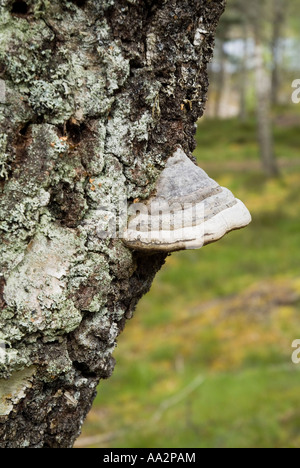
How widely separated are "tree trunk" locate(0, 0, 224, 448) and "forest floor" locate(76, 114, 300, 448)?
3.63 metres

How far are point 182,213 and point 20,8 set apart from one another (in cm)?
74

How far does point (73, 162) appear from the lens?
145 centimetres

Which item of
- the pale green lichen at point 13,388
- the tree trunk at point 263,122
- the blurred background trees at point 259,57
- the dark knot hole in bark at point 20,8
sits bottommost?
the pale green lichen at point 13,388

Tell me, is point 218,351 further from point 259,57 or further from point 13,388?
point 259,57

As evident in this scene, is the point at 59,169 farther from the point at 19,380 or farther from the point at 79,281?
the point at 19,380

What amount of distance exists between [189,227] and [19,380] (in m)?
0.69

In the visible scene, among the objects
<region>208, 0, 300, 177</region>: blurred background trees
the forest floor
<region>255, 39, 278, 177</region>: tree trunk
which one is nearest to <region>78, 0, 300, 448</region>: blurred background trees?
the forest floor

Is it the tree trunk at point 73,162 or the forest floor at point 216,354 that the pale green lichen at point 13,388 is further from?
the forest floor at point 216,354

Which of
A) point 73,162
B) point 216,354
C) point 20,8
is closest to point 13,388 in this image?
point 73,162

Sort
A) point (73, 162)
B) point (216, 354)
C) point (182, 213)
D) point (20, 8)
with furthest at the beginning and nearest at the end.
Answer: point (216, 354) → point (182, 213) → point (73, 162) → point (20, 8)

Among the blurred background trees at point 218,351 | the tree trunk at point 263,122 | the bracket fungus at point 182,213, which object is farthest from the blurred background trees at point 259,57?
the bracket fungus at point 182,213

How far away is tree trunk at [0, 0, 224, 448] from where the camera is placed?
1.35 meters

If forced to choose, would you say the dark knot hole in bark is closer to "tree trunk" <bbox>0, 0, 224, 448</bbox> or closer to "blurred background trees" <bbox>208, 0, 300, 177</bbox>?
"tree trunk" <bbox>0, 0, 224, 448</bbox>

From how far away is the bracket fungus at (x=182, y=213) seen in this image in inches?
58.7
